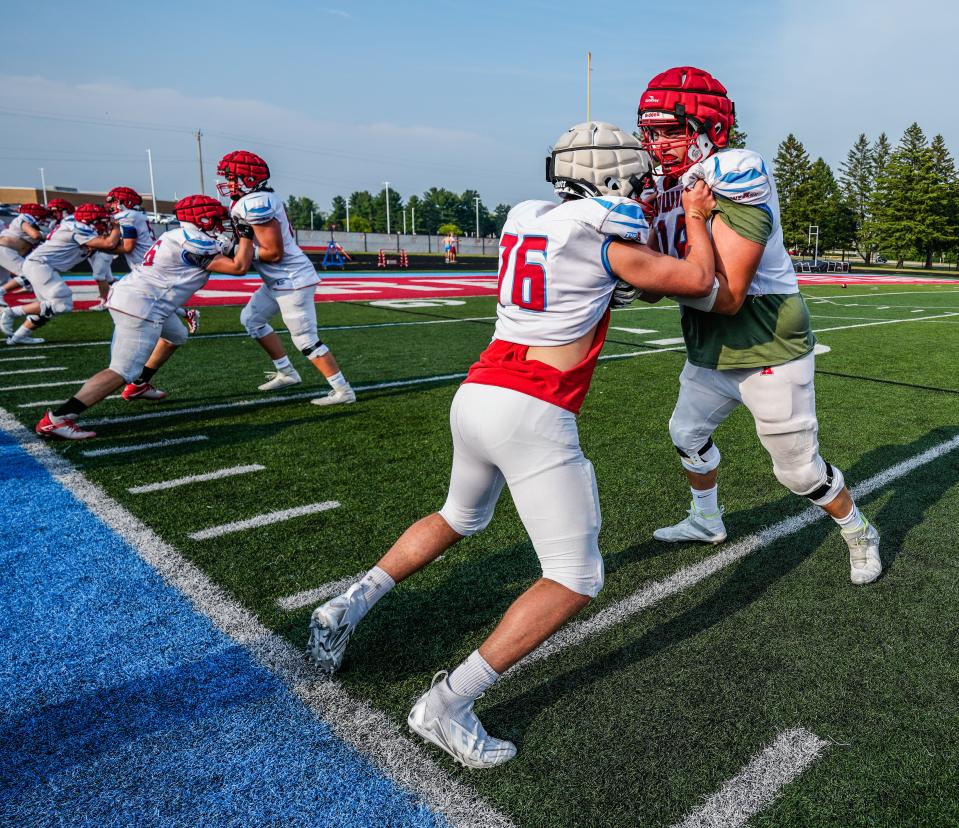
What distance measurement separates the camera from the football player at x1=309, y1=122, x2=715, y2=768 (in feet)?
6.68

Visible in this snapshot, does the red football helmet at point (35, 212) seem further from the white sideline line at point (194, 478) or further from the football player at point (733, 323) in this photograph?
the football player at point (733, 323)

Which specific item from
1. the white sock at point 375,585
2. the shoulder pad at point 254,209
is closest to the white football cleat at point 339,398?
the shoulder pad at point 254,209

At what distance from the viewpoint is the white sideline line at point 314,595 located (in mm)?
3004

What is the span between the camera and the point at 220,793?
2.00m

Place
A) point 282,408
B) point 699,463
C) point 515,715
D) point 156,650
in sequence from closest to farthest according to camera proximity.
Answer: point 515,715
point 156,650
point 699,463
point 282,408

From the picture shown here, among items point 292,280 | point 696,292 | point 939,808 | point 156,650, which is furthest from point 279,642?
point 292,280

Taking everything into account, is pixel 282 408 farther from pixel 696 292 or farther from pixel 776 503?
pixel 696 292

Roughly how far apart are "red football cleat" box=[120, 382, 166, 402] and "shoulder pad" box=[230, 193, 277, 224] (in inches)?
73.6

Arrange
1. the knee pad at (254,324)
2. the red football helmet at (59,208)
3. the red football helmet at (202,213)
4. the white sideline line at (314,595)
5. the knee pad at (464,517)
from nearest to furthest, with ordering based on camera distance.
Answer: the knee pad at (464,517) → the white sideline line at (314,595) → the red football helmet at (202,213) → the knee pad at (254,324) → the red football helmet at (59,208)

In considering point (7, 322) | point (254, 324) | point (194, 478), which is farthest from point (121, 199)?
point (194, 478)

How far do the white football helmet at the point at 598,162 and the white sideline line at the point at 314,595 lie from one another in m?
1.98

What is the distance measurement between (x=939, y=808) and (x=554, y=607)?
1.19 m

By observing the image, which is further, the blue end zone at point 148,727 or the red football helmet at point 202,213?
the red football helmet at point 202,213

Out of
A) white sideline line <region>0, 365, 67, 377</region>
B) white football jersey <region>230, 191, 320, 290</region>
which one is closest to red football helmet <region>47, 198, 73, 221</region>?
white sideline line <region>0, 365, 67, 377</region>
